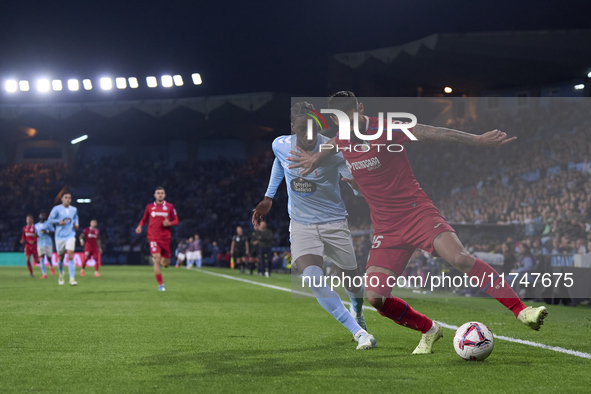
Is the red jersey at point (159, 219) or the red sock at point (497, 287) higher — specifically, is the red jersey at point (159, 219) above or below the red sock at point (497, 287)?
above

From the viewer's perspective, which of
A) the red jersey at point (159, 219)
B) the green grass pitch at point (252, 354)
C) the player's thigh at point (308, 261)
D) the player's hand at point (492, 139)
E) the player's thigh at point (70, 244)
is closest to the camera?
the green grass pitch at point (252, 354)

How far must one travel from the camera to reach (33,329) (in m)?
7.15

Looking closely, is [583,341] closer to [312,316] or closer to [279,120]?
[312,316]

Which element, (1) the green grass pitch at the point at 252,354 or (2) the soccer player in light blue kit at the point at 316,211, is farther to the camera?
(2) the soccer player in light blue kit at the point at 316,211

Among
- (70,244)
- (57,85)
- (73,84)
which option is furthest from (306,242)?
(57,85)

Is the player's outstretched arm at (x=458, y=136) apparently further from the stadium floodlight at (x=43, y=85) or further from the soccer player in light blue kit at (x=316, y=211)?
the stadium floodlight at (x=43, y=85)

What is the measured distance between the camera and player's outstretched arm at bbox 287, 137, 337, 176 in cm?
646

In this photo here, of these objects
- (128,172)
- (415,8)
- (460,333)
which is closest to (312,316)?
A: (460,333)

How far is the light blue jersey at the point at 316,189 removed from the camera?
654 cm

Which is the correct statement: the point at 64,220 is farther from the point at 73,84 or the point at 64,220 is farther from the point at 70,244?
the point at 73,84

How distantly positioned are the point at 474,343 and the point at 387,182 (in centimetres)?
167

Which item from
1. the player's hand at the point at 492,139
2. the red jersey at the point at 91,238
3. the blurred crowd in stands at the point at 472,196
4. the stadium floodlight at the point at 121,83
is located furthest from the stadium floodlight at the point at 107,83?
the player's hand at the point at 492,139

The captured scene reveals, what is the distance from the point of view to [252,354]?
5.61 m

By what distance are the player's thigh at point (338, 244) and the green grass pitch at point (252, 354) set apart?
80 cm
